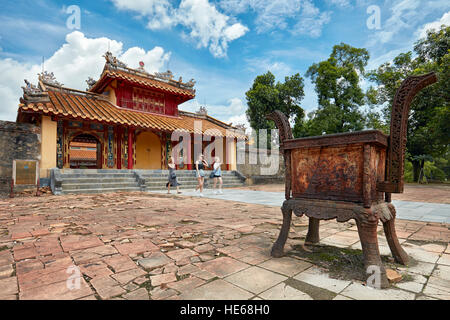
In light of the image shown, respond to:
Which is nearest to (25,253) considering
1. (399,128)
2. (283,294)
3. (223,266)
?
(223,266)

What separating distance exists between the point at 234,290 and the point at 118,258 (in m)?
1.31

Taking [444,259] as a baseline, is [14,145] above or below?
above

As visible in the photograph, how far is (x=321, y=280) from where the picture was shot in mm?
1849

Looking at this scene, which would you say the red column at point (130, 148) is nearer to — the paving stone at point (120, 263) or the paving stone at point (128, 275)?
the paving stone at point (120, 263)

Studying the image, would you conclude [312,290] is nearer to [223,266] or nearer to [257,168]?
[223,266]

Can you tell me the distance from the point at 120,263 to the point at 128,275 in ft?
1.03

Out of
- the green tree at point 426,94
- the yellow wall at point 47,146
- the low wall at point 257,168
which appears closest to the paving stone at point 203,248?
the yellow wall at point 47,146

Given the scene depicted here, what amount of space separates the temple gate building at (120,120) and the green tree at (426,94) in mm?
11788

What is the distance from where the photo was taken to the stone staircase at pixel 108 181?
9.10 metres

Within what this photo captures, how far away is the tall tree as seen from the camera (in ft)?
70.5

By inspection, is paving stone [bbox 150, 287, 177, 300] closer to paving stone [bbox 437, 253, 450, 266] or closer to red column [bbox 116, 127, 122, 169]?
paving stone [bbox 437, 253, 450, 266]

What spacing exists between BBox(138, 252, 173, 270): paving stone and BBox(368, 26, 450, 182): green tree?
671 inches

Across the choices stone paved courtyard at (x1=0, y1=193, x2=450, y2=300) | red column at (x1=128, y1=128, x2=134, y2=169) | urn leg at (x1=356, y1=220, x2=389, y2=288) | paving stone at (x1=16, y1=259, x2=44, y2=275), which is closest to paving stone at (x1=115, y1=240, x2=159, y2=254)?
stone paved courtyard at (x1=0, y1=193, x2=450, y2=300)

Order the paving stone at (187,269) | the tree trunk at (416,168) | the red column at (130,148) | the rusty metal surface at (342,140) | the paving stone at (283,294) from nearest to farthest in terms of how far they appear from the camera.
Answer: the paving stone at (283,294)
the rusty metal surface at (342,140)
the paving stone at (187,269)
the red column at (130,148)
the tree trunk at (416,168)
